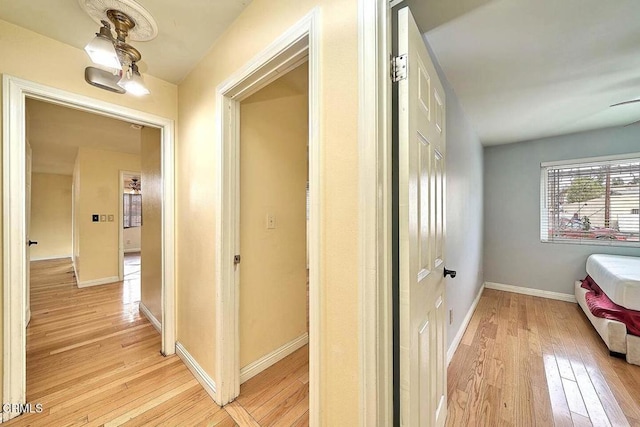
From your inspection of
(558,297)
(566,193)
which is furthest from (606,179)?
(558,297)

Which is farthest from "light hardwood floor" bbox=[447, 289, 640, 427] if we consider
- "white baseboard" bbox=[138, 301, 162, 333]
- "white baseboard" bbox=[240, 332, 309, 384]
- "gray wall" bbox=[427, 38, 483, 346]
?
"white baseboard" bbox=[138, 301, 162, 333]

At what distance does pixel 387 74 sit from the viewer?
2.71 feet

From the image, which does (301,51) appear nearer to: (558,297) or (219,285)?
(219,285)

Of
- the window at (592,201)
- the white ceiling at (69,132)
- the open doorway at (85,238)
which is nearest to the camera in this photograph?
the open doorway at (85,238)

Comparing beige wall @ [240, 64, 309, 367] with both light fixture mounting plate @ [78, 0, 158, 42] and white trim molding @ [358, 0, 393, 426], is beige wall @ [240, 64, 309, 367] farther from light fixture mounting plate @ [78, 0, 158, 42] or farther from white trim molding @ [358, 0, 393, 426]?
white trim molding @ [358, 0, 393, 426]

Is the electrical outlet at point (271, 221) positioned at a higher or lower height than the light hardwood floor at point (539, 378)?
higher

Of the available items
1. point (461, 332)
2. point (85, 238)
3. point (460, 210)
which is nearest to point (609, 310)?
point (461, 332)

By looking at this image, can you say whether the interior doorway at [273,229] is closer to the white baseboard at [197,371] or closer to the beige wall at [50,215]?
the white baseboard at [197,371]

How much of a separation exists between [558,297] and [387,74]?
4.40 m

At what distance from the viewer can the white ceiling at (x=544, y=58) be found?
1.31 metres

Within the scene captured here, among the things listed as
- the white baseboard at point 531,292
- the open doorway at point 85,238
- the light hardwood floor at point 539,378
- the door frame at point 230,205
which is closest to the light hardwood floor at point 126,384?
the open doorway at point 85,238

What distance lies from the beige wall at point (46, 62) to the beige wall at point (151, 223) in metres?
0.76

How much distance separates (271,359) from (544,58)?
3013 mm

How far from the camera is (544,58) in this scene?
1.68m
